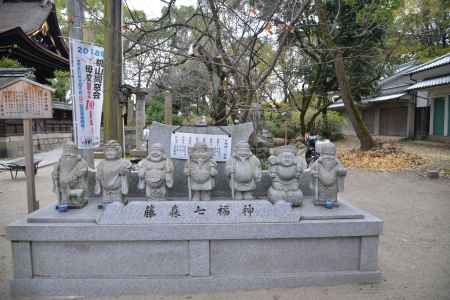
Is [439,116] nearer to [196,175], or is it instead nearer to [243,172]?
[243,172]

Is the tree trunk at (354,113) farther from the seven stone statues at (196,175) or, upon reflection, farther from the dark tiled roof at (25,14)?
the dark tiled roof at (25,14)

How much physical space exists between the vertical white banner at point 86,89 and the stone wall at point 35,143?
902 centimetres

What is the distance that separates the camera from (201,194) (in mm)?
3512

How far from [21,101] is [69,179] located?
1909 mm

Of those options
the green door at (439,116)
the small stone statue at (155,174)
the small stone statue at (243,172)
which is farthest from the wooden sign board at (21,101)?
the green door at (439,116)

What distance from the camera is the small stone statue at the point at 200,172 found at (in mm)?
3422

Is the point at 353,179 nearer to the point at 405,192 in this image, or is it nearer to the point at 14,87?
the point at 405,192

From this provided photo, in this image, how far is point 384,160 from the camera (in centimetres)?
1098

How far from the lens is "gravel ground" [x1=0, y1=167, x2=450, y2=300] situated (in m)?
3.03

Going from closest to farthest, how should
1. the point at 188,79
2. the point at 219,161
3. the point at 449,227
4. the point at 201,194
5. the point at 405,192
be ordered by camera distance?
1. the point at 201,194
2. the point at 219,161
3. the point at 449,227
4. the point at 405,192
5. the point at 188,79

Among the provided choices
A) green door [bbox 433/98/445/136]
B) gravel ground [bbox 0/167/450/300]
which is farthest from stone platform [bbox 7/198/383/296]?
green door [bbox 433/98/445/136]

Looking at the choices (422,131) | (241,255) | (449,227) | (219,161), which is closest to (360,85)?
(422,131)

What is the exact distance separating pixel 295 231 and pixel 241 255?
0.58m

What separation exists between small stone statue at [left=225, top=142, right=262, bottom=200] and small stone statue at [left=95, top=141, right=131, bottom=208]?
1136mm
